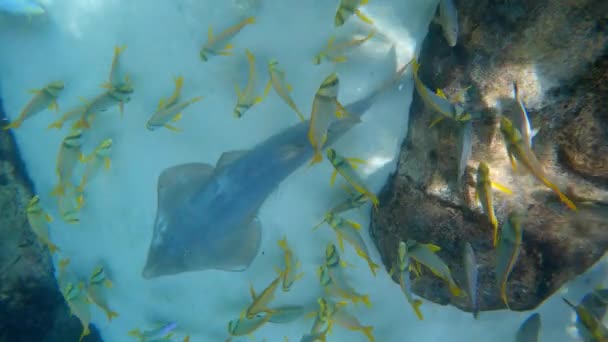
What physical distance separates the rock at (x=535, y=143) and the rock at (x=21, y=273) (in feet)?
16.9

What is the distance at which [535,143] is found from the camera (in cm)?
275

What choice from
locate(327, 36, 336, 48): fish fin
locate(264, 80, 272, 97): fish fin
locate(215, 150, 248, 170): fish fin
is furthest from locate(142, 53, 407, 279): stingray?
locate(327, 36, 336, 48): fish fin

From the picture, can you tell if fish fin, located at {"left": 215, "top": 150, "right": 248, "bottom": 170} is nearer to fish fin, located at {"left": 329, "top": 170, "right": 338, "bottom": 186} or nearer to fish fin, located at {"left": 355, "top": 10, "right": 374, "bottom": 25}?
fish fin, located at {"left": 329, "top": 170, "right": 338, "bottom": 186}

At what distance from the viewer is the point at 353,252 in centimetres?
411

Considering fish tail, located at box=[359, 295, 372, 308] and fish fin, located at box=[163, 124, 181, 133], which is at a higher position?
fish fin, located at box=[163, 124, 181, 133]

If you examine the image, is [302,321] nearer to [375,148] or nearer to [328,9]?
[375,148]

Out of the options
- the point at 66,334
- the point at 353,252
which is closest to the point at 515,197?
the point at 353,252

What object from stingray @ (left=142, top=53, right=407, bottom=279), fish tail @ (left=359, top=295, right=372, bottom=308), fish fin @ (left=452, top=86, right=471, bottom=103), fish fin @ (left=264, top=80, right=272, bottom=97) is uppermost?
fish fin @ (left=452, top=86, right=471, bottom=103)

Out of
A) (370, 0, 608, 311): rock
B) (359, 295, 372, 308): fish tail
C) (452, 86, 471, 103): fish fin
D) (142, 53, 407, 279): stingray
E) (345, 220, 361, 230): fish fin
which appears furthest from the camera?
(359, 295, 372, 308): fish tail

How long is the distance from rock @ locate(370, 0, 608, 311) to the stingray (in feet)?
2.42

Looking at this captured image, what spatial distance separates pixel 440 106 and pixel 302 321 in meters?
3.32

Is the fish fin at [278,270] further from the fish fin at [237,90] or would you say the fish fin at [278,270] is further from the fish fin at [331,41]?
the fish fin at [331,41]

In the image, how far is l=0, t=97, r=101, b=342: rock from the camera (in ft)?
16.3

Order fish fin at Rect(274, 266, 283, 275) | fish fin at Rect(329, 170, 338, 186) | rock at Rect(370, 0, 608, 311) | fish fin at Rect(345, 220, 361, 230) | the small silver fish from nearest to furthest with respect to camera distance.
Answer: rock at Rect(370, 0, 608, 311) < the small silver fish < fish fin at Rect(345, 220, 361, 230) < fish fin at Rect(329, 170, 338, 186) < fish fin at Rect(274, 266, 283, 275)
